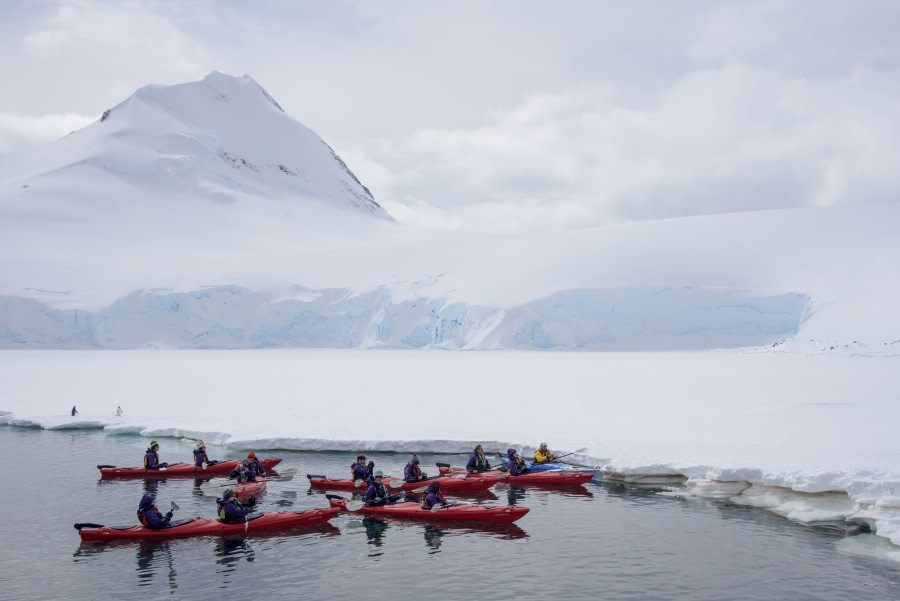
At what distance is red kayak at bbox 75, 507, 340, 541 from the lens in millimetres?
12625

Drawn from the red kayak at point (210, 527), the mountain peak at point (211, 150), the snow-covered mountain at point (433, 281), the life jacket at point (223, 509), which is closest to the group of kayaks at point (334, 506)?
the red kayak at point (210, 527)

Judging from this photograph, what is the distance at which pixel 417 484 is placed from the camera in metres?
16.2

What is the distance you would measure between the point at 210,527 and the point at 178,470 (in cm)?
562

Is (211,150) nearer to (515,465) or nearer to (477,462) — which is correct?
(477,462)

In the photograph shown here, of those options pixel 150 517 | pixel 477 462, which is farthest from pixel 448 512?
pixel 150 517

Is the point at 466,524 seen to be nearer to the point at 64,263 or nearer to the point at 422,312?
the point at 422,312

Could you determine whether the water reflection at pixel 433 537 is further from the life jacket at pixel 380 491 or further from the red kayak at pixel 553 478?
the red kayak at pixel 553 478

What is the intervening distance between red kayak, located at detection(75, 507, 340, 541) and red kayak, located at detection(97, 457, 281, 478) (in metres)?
4.71

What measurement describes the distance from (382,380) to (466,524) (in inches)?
786

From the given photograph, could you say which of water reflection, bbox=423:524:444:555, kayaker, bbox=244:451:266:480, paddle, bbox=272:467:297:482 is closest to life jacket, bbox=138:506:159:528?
kayaker, bbox=244:451:266:480

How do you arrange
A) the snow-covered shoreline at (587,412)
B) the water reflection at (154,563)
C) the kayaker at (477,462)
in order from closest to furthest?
the water reflection at (154,563) < the snow-covered shoreline at (587,412) < the kayaker at (477,462)

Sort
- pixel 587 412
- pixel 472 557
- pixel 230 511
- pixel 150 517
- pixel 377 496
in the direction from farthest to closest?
pixel 587 412 < pixel 377 496 < pixel 230 511 < pixel 150 517 < pixel 472 557

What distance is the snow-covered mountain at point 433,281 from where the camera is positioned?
5394 cm

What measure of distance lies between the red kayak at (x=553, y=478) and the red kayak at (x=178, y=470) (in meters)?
5.91
